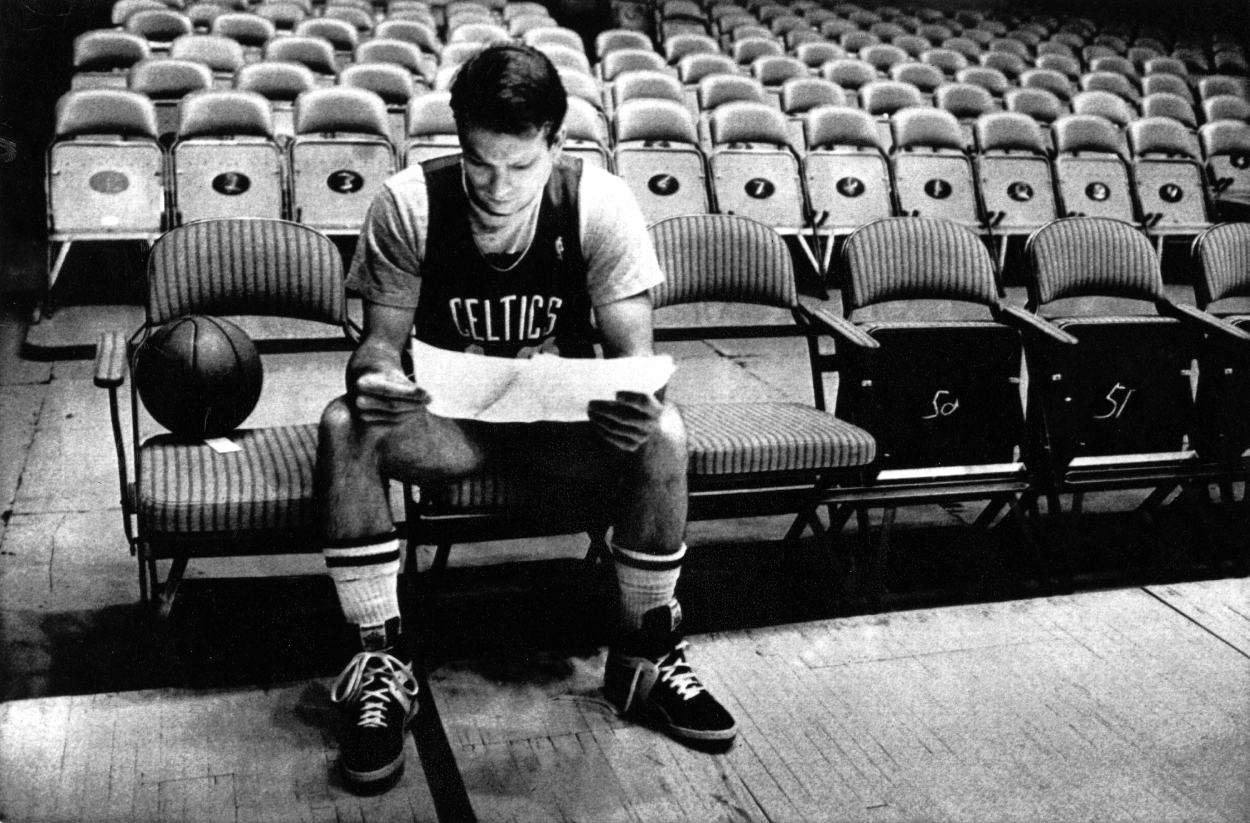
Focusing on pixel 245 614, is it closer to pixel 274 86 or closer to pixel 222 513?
pixel 222 513

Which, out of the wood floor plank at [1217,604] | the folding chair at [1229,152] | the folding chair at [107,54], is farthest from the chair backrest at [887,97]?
the wood floor plank at [1217,604]

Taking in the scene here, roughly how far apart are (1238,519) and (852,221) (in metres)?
2.55

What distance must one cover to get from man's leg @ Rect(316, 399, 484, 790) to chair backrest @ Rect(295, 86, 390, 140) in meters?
3.29

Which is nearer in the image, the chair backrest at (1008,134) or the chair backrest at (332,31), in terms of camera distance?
the chair backrest at (1008,134)

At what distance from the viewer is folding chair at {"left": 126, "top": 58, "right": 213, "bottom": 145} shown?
5.14m

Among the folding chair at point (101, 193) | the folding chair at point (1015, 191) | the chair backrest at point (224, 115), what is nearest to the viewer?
the folding chair at point (101, 193)

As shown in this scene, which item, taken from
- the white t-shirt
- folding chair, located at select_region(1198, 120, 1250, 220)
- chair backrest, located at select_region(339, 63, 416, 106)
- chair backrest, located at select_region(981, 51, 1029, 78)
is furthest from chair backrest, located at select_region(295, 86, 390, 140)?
chair backrest, located at select_region(981, 51, 1029, 78)

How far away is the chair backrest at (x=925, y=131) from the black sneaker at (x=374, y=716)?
15.3ft

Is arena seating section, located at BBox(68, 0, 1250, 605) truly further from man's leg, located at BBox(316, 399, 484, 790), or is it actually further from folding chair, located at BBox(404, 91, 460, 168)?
man's leg, located at BBox(316, 399, 484, 790)

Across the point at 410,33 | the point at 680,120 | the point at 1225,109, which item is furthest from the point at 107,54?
the point at 1225,109

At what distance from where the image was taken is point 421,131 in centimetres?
482

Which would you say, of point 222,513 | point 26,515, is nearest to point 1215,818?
point 222,513

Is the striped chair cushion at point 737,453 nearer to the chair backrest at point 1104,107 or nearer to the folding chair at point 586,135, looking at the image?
the folding chair at point 586,135

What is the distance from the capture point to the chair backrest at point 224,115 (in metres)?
4.61
